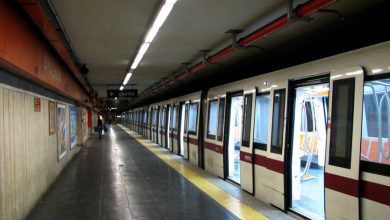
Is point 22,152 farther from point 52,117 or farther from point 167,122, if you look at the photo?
point 167,122

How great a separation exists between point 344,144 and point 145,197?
378 centimetres

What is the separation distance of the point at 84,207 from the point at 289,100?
3651 millimetres

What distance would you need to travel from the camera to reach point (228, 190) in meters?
7.01

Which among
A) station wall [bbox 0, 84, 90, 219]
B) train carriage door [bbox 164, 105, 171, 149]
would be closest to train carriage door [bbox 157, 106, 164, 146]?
train carriage door [bbox 164, 105, 171, 149]

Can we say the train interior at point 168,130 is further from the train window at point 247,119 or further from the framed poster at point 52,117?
the train window at point 247,119

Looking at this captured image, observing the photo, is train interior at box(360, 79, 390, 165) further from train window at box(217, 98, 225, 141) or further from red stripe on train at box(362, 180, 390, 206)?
train window at box(217, 98, 225, 141)

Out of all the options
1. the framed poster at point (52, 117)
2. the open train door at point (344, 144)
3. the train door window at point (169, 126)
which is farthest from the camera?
the train door window at point (169, 126)

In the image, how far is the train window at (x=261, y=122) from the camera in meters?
6.17

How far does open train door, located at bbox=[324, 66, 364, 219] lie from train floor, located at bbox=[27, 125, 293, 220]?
1228 millimetres

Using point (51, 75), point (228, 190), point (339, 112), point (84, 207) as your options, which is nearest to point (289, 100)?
point (339, 112)

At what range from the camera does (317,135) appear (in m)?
8.25

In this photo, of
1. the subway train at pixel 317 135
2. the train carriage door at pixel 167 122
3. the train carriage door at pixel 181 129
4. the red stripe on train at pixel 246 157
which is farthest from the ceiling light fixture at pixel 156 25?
the train carriage door at pixel 167 122

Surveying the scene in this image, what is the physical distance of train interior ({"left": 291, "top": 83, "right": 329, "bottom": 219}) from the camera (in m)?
5.32

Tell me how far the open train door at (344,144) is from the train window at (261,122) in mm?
1828
